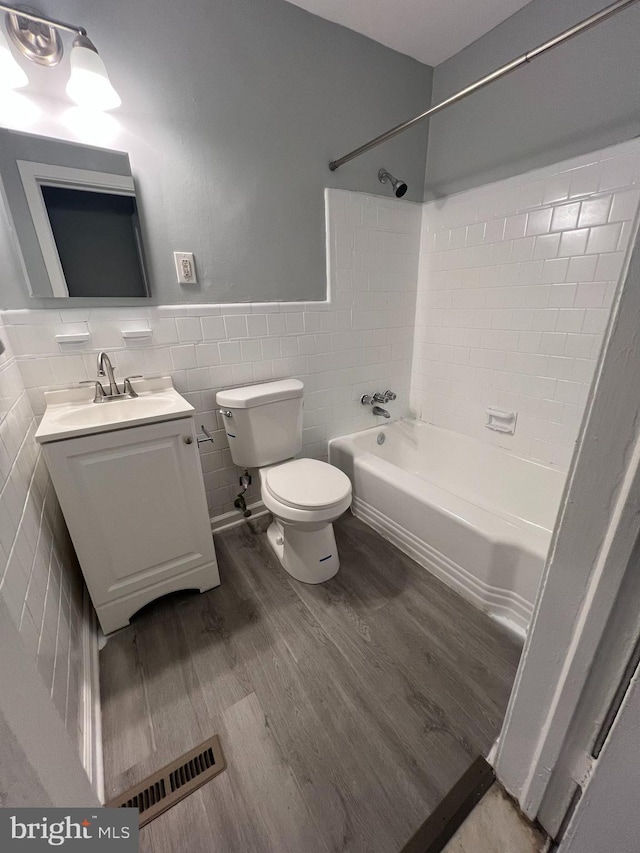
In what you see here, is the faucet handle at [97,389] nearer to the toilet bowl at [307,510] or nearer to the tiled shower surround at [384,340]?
the tiled shower surround at [384,340]

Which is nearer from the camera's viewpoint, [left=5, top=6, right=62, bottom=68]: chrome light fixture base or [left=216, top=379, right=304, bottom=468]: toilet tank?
[left=5, top=6, right=62, bottom=68]: chrome light fixture base

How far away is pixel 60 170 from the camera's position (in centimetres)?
118

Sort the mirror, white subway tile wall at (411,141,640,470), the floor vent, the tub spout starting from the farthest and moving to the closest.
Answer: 1. the tub spout
2. white subway tile wall at (411,141,640,470)
3. the mirror
4. the floor vent

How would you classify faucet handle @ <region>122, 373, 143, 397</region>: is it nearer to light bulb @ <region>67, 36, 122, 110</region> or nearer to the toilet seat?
the toilet seat

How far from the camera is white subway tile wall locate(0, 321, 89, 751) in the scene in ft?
2.43

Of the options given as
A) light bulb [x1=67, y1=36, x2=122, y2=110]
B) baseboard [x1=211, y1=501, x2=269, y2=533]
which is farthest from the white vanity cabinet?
light bulb [x1=67, y1=36, x2=122, y2=110]

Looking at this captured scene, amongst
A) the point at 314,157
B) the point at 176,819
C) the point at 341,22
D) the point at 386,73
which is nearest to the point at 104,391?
the point at 176,819

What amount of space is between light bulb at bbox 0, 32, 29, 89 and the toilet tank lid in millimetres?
1168

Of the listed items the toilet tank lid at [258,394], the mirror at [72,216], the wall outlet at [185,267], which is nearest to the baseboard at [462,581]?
the toilet tank lid at [258,394]

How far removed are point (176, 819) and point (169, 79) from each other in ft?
7.72

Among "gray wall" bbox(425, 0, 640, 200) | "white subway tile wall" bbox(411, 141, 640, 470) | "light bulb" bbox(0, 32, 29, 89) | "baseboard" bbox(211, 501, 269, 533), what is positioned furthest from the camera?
"baseboard" bbox(211, 501, 269, 533)

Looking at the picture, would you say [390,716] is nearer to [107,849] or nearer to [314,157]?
[107,849]

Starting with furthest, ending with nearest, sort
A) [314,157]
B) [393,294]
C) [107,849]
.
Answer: [393,294] < [314,157] < [107,849]

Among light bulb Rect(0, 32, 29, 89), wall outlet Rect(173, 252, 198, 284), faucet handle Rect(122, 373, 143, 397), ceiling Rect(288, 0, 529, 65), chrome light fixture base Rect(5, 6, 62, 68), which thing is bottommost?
faucet handle Rect(122, 373, 143, 397)
